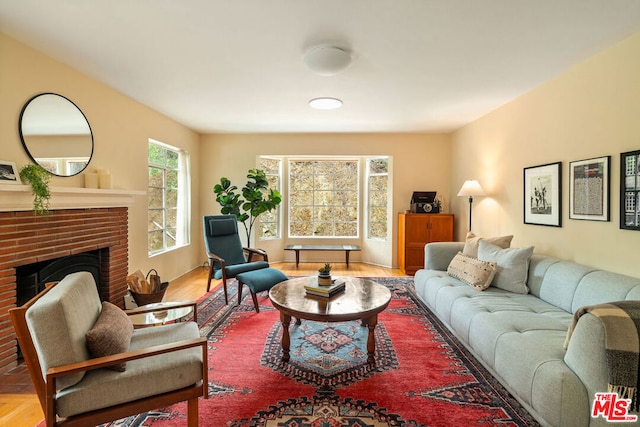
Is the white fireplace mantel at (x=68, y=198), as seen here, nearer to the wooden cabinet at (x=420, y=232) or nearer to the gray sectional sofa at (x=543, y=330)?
the gray sectional sofa at (x=543, y=330)

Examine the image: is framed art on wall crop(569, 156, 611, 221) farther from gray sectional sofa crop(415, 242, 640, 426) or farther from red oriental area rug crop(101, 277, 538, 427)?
red oriental area rug crop(101, 277, 538, 427)

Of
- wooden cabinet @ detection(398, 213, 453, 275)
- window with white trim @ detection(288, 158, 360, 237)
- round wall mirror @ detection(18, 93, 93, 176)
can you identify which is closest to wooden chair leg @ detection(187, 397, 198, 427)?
round wall mirror @ detection(18, 93, 93, 176)

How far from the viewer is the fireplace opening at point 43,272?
246 centimetres

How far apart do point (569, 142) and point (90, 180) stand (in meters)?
4.65

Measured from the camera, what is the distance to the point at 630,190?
7.61ft

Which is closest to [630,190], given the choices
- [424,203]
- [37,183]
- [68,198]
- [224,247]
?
[424,203]

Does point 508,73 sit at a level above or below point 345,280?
above

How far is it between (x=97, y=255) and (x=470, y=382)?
361 cm

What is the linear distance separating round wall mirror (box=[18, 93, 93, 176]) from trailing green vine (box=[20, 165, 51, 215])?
287mm

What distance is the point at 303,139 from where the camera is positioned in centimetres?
573

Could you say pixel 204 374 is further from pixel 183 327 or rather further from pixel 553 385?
pixel 553 385

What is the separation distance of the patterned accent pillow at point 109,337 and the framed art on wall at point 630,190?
11.3 feet

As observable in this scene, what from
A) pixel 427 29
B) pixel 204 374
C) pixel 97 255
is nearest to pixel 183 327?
pixel 204 374

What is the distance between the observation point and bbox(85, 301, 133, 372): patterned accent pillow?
4.88ft
